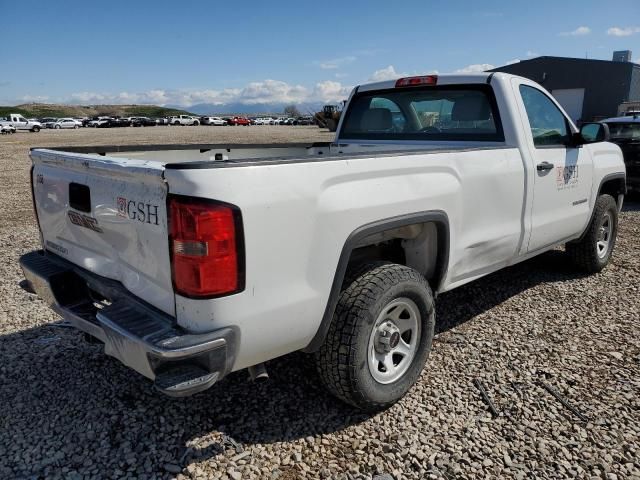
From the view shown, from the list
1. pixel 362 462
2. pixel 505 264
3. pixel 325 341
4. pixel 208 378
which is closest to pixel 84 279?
pixel 208 378

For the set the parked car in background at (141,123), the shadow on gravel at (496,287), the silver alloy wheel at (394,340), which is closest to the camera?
the silver alloy wheel at (394,340)

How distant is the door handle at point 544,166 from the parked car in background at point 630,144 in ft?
21.0

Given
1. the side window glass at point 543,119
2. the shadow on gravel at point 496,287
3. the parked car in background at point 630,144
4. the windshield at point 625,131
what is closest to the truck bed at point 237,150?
the side window glass at point 543,119

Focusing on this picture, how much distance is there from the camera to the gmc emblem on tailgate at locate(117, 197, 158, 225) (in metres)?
2.14

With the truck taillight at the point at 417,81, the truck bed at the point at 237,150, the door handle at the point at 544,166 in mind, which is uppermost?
the truck taillight at the point at 417,81

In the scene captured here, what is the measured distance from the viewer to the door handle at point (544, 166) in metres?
3.79

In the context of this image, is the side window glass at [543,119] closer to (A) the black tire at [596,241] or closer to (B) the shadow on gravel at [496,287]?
(A) the black tire at [596,241]

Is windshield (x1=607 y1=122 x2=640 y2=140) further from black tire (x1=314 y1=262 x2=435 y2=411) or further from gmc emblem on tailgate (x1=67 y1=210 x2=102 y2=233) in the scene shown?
gmc emblem on tailgate (x1=67 y1=210 x2=102 y2=233)

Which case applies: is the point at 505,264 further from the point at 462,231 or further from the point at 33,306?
the point at 33,306

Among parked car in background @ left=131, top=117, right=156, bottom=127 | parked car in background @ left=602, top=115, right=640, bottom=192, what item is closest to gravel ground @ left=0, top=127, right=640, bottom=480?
parked car in background @ left=602, top=115, right=640, bottom=192

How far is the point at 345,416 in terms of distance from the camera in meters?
2.86

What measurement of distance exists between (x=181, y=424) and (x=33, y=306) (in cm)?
245

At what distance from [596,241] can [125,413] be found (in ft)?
14.9

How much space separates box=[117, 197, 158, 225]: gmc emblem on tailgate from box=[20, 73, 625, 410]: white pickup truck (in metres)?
0.01
